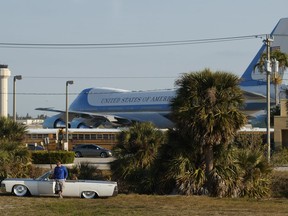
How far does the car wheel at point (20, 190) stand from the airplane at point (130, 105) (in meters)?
61.2

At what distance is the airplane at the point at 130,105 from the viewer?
279ft

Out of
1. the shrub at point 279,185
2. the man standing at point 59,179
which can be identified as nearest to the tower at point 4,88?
the shrub at point 279,185

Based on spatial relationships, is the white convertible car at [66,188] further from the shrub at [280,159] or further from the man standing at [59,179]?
the shrub at [280,159]

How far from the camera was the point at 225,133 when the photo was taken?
72.5 ft

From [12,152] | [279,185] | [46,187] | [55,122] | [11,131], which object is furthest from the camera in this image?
[55,122]

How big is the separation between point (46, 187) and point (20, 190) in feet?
2.97

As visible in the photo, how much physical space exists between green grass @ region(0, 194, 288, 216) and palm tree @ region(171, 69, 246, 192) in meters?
2.31

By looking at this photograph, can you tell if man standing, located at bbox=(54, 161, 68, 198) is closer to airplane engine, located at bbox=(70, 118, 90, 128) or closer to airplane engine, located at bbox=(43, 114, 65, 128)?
airplane engine, located at bbox=(43, 114, 65, 128)

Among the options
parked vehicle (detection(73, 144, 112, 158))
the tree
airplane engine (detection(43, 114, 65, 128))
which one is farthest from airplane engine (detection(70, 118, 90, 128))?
the tree

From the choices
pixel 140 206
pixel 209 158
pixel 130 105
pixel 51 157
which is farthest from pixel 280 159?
pixel 130 105

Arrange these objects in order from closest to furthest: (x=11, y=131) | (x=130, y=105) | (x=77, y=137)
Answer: (x=11, y=131), (x=77, y=137), (x=130, y=105)

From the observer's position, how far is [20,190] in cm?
2109

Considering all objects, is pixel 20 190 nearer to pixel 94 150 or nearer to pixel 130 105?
pixel 94 150

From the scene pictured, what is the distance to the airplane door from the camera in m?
20.8
